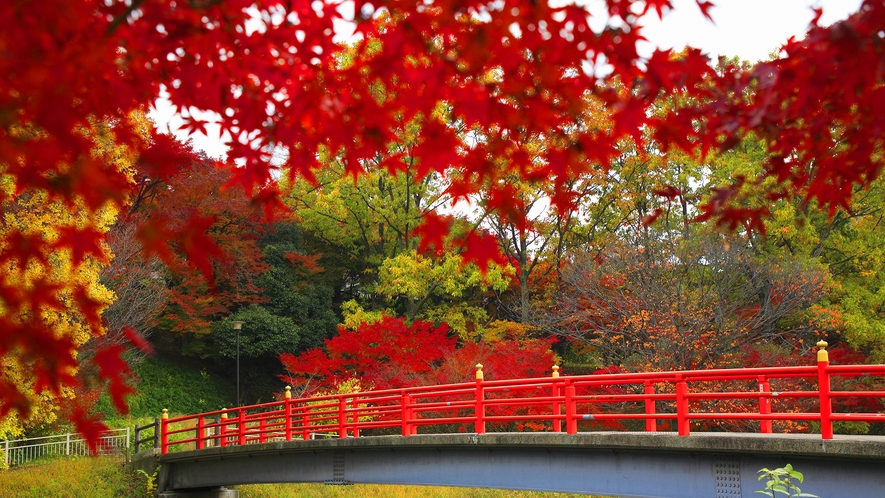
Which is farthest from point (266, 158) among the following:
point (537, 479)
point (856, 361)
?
point (856, 361)

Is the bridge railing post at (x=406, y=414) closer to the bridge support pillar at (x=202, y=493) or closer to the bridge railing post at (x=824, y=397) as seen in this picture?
the bridge railing post at (x=824, y=397)

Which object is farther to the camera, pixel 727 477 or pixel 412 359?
pixel 412 359

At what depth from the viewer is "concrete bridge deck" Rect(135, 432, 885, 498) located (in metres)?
9.22

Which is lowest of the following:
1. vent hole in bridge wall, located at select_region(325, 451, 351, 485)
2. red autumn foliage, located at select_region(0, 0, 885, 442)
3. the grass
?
the grass

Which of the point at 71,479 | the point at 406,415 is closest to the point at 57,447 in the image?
the point at 71,479

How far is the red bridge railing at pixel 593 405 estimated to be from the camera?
9.65 metres

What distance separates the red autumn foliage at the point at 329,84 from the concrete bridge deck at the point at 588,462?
5614mm

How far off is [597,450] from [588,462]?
26 cm

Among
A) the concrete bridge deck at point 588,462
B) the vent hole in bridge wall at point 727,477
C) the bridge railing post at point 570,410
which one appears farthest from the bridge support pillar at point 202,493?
the vent hole in bridge wall at point 727,477

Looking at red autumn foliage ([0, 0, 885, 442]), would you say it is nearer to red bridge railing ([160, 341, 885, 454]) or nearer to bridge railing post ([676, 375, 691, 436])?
red bridge railing ([160, 341, 885, 454])

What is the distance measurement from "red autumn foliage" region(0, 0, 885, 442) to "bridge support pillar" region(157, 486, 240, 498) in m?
17.7

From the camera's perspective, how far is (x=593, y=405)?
22250mm

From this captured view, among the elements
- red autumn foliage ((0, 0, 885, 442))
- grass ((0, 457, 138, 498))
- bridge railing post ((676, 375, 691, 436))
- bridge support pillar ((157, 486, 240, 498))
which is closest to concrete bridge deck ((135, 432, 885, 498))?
bridge railing post ((676, 375, 691, 436))

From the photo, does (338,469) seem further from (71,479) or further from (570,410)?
(71,479)
